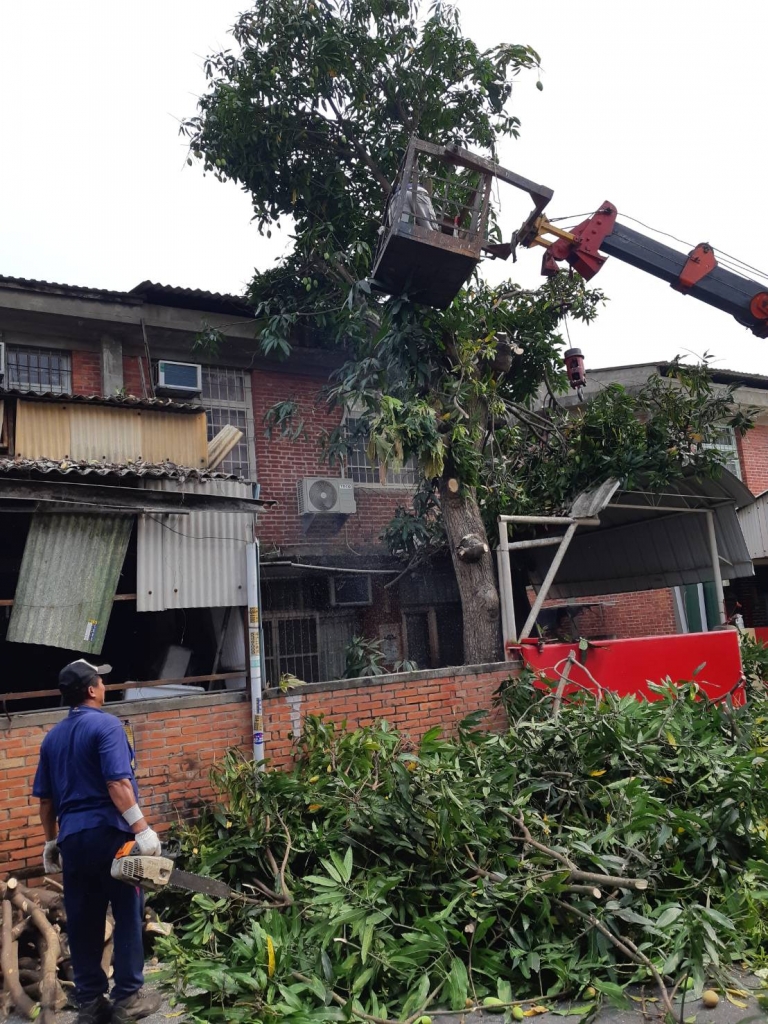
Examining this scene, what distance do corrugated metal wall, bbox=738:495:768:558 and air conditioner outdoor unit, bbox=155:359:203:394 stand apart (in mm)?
10388

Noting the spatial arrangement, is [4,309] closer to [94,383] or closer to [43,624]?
[94,383]

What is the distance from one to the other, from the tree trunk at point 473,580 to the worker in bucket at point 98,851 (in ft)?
20.1

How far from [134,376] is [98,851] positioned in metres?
8.57

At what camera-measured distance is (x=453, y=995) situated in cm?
378

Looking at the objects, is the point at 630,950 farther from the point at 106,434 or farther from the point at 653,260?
the point at 653,260

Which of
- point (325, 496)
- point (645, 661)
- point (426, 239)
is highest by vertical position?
point (426, 239)

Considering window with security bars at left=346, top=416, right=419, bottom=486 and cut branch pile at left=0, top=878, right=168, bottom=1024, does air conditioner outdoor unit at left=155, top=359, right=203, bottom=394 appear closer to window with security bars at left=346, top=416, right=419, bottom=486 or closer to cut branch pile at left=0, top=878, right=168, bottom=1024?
window with security bars at left=346, top=416, right=419, bottom=486

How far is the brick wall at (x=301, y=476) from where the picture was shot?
11789 mm

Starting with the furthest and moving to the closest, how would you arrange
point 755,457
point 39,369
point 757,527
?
1. point 755,457
2. point 757,527
3. point 39,369

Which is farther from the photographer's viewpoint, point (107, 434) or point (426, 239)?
point (426, 239)

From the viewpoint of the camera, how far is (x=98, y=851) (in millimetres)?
3756

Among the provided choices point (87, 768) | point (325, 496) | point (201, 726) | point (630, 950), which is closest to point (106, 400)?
point (201, 726)

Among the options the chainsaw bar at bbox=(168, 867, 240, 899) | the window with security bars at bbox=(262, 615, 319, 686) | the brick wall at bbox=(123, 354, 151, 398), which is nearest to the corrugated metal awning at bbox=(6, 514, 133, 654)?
the chainsaw bar at bbox=(168, 867, 240, 899)

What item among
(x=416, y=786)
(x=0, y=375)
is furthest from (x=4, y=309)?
(x=416, y=786)
